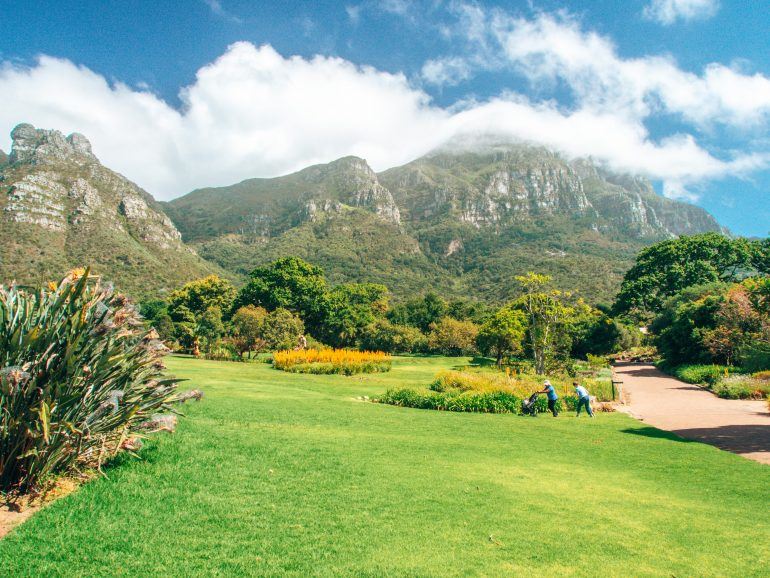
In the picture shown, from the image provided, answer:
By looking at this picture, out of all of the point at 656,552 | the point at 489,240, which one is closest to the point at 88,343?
the point at 656,552

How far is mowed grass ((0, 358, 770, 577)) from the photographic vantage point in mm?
4230

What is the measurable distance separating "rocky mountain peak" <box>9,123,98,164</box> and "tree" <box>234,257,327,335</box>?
74660 millimetres

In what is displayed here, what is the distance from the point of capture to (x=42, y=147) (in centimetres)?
10262

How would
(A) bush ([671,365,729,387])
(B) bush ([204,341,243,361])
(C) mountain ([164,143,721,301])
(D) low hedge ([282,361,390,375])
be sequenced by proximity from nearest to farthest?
(A) bush ([671,365,729,387]) < (D) low hedge ([282,361,390,375]) < (B) bush ([204,341,243,361]) < (C) mountain ([164,143,721,301])

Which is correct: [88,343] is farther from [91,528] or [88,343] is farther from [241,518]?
[241,518]

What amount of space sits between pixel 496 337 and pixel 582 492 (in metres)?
28.2

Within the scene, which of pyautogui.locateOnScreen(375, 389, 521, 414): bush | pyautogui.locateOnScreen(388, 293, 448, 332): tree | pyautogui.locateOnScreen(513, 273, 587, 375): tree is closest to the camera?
pyautogui.locateOnScreen(375, 389, 521, 414): bush

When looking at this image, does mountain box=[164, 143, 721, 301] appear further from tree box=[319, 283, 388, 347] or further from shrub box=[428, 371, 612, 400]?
shrub box=[428, 371, 612, 400]

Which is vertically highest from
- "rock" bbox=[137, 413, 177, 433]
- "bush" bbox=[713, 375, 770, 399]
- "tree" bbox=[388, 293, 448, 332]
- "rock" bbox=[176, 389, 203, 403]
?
"tree" bbox=[388, 293, 448, 332]

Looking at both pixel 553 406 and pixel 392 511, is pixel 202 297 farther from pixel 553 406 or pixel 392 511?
pixel 392 511

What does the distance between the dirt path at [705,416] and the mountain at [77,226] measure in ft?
198

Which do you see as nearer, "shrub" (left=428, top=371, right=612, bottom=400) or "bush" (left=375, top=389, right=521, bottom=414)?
"bush" (left=375, top=389, right=521, bottom=414)

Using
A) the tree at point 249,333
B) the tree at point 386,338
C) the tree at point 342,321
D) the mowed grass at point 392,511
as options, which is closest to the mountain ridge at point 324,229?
the tree at point 249,333

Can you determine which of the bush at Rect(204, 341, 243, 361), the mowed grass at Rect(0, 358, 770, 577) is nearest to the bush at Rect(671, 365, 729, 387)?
the mowed grass at Rect(0, 358, 770, 577)
